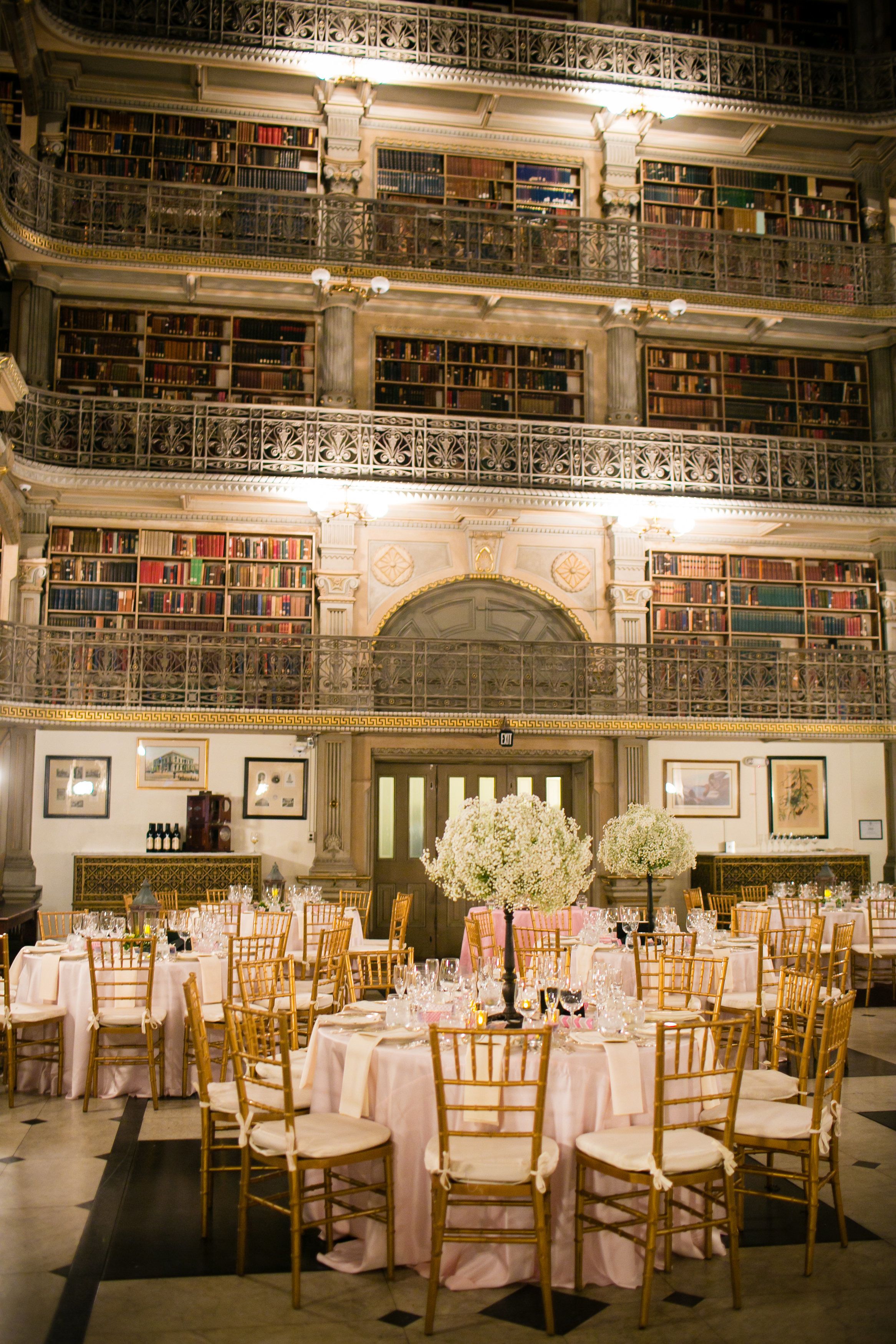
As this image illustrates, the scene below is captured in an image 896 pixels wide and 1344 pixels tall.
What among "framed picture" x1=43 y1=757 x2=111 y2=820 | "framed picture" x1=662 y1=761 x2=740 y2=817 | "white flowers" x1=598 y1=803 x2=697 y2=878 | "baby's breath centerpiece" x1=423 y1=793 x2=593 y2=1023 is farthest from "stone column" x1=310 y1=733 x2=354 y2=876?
"baby's breath centerpiece" x1=423 y1=793 x2=593 y2=1023

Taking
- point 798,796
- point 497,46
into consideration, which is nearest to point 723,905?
point 798,796

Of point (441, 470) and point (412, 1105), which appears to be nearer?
point (412, 1105)

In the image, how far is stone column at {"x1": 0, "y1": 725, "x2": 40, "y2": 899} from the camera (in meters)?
11.0

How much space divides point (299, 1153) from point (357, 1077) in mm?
A: 455

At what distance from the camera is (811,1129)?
4.23 meters

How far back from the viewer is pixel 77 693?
1099 cm

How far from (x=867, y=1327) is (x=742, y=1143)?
0.75 metres

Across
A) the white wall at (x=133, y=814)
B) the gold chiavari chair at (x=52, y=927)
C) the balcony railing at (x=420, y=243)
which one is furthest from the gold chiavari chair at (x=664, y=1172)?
the balcony railing at (x=420, y=243)

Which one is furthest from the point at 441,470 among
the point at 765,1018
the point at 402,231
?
the point at 765,1018

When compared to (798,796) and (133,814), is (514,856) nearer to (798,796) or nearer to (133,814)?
(133,814)

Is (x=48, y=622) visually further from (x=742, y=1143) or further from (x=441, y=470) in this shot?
(x=742, y=1143)

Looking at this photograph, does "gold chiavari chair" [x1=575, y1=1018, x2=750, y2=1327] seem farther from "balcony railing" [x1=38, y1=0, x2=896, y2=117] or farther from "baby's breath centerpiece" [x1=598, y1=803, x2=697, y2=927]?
"balcony railing" [x1=38, y1=0, x2=896, y2=117]

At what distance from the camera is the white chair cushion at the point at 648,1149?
3826 millimetres

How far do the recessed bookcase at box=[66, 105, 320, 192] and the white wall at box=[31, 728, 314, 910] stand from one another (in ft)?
19.6
